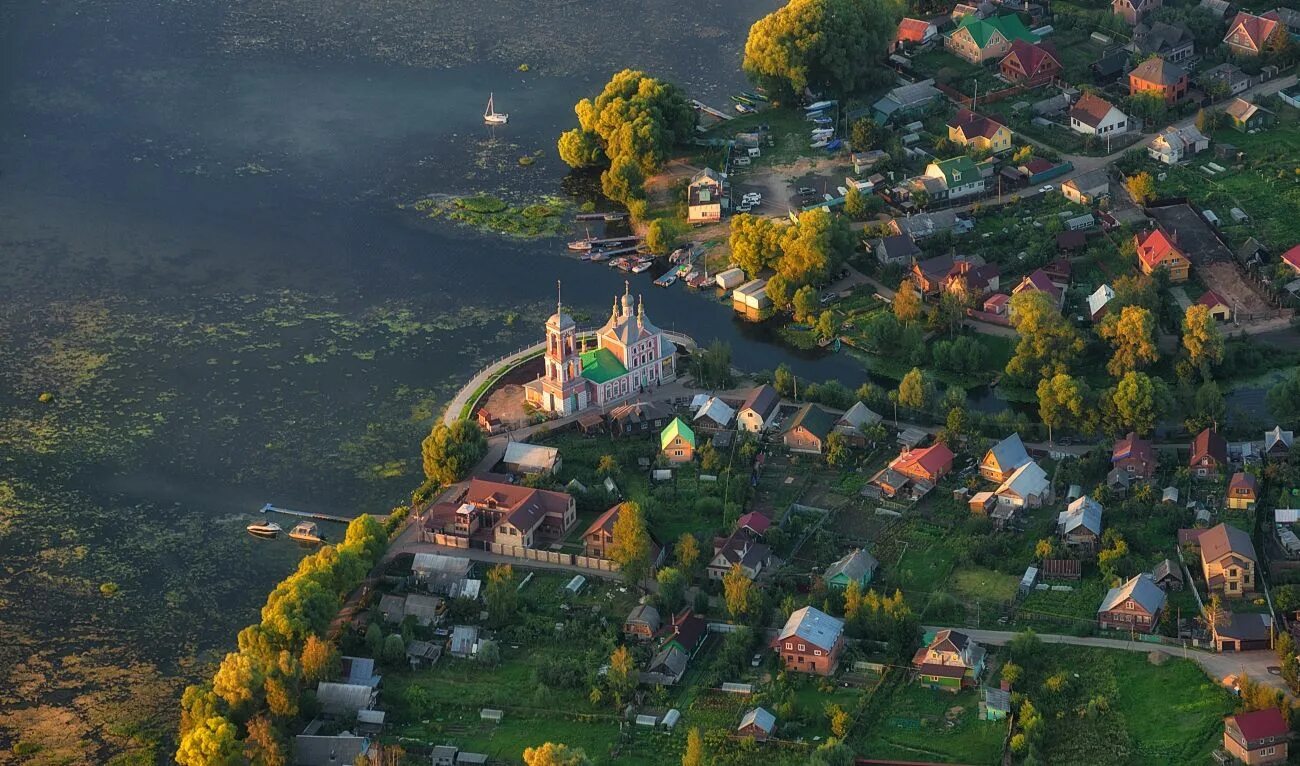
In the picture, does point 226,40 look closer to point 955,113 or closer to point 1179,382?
point 955,113

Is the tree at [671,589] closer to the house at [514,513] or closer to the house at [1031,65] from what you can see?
the house at [514,513]

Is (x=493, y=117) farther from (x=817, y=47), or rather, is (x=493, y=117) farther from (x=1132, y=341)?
(x=1132, y=341)

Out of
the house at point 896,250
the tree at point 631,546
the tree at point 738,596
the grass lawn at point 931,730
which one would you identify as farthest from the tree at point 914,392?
the grass lawn at point 931,730

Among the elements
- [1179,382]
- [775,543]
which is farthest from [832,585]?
[1179,382]

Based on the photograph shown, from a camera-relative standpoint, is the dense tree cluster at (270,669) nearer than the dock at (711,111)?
Yes

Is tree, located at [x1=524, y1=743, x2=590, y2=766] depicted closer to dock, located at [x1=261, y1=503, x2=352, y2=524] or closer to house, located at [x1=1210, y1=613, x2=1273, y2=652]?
dock, located at [x1=261, y1=503, x2=352, y2=524]

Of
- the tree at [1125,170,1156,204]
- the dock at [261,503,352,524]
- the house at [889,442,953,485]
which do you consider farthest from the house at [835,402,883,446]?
the tree at [1125,170,1156,204]
